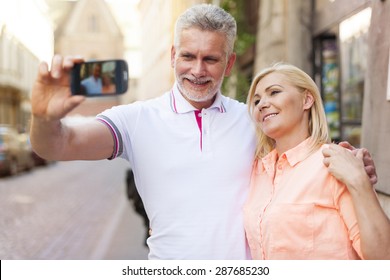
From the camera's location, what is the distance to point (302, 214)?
4.32 feet

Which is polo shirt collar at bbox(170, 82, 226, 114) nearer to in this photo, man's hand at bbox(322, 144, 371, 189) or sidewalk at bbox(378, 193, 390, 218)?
man's hand at bbox(322, 144, 371, 189)

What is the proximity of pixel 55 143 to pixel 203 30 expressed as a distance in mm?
436

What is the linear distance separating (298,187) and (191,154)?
253 mm

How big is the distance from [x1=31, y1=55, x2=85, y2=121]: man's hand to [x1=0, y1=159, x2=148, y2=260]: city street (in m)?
1.01

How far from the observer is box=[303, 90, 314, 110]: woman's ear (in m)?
1.43

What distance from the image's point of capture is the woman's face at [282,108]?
141cm

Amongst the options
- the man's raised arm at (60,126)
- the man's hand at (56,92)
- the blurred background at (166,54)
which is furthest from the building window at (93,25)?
the man's hand at (56,92)

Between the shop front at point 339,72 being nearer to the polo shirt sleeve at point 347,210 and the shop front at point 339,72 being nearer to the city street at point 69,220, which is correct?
the city street at point 69,220

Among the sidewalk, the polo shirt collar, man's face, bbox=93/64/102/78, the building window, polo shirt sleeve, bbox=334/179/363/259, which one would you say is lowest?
the sidewalk

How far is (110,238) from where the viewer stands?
4684 mm

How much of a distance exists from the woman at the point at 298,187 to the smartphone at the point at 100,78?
1.31 ft

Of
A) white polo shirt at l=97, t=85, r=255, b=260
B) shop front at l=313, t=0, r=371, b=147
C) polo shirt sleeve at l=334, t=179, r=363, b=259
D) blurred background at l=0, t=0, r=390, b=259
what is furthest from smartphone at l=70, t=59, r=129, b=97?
shop front at l=313, t=0, r=371, b=147
